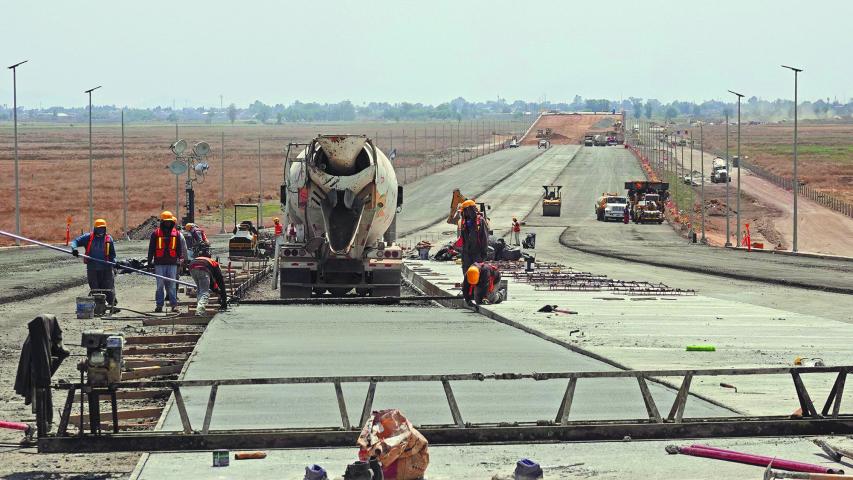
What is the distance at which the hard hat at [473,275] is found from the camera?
2642 cm

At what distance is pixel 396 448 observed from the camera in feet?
38.0

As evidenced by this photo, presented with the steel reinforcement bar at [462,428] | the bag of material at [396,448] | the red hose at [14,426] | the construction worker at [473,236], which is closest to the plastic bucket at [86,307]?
the construction worker at [473,236]

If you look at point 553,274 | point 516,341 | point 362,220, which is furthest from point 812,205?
point 516,341

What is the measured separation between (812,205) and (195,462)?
86760 millimetres

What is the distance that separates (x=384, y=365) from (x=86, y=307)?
997cm

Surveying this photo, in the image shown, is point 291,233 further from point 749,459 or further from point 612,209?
point 612,209

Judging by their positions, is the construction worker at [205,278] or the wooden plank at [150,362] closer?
the wooden plank at [150,362]

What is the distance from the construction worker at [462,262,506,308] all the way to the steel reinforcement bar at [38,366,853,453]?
12.7 metres

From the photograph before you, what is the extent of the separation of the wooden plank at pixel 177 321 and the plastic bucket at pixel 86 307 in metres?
1.72

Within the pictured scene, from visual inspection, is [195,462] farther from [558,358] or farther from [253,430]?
[558,358]

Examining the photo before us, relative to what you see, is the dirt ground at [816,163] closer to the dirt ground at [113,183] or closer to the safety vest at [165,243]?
the dirt ground at [113,183]

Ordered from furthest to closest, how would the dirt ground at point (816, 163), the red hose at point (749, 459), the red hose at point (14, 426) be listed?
the dirt ground at point (816, 163), the red hose at point (14, 426), the red hose at point (749, 459)

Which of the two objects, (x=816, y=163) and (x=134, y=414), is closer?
(x=134, y=414)

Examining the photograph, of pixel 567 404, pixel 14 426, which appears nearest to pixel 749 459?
pixel 567 404
